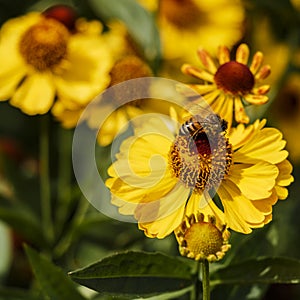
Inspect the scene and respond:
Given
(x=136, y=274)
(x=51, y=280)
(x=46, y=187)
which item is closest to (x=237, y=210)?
(x=136, y=274)

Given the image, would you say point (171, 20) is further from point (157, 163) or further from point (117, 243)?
point (157, 163)

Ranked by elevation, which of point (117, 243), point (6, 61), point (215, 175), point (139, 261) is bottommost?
point (117, 243)

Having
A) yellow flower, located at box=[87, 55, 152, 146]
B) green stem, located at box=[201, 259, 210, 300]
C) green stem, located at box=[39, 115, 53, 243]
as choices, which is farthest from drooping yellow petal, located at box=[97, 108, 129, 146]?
green stem, located at box=[201, 259, 210, 300]

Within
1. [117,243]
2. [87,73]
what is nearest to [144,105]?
[87,73]

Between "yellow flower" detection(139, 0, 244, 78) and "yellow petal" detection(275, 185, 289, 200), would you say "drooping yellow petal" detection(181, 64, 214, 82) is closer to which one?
"yellow petal" detection(275, 185, 289, 200)

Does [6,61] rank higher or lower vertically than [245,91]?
lower
